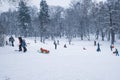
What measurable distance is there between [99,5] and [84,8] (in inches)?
192

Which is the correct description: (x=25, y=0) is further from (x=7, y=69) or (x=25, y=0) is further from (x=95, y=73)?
(x=95, y=73)

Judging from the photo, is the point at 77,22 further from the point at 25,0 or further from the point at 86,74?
the point at 86,74

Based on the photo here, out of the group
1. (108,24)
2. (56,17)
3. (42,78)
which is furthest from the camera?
(56,17)

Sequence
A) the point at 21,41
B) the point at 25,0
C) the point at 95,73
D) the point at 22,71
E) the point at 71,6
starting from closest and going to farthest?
1. the point at 22,71
2. the point at 95,73
3. the point at 25,0
4. the point at 21,41
5. the point at 71,6

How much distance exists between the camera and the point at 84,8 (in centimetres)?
6297

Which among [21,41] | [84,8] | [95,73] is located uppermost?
[84,8]

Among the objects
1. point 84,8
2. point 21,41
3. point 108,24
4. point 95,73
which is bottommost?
point 95,73

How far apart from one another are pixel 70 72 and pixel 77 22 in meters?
56.8

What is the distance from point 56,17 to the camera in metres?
77.9

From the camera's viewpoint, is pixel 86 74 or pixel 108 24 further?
pixel 108 24

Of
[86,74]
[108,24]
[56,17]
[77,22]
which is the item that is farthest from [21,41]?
[56,17]

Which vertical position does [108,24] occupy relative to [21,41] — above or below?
above

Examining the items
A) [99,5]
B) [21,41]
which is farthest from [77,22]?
[21,41]

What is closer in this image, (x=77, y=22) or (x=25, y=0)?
(x=25, y=0)
